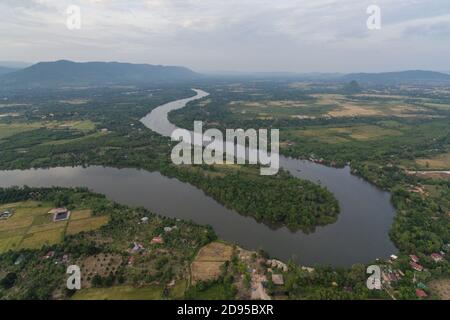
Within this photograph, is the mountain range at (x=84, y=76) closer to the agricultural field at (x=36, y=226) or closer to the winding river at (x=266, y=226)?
the winding river at (x=266, y=226)

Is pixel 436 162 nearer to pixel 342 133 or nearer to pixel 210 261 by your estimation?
pixel 342 133

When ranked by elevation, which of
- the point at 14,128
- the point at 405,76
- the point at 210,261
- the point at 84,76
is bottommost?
the point at 210,261

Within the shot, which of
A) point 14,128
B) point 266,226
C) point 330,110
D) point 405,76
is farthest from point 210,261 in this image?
point 405,76

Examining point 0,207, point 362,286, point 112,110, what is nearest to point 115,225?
point 0,207

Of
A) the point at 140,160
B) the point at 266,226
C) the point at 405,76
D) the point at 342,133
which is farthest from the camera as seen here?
the point at 405,76
